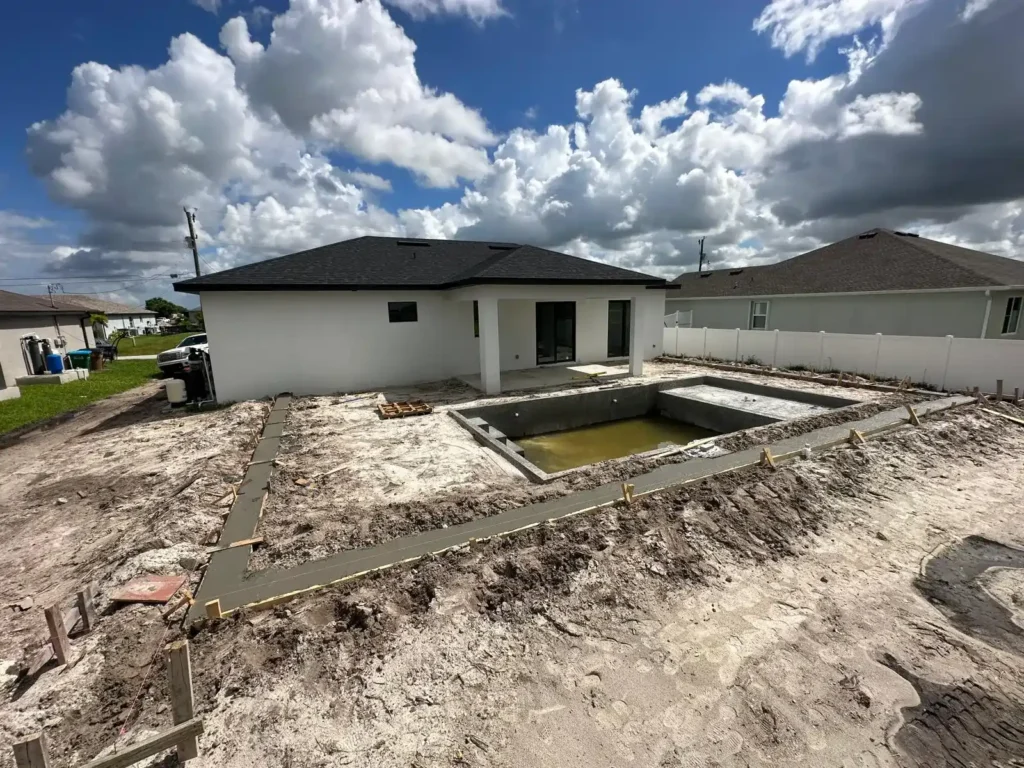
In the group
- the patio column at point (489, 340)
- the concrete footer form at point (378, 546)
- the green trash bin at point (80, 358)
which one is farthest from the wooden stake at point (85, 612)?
the green trash bin at point (80, 358)

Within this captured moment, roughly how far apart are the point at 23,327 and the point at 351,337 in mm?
12807

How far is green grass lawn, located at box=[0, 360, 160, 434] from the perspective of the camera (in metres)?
9.79

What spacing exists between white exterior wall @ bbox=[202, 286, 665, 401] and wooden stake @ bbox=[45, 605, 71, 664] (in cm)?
806

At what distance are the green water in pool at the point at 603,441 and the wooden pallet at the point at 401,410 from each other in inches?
83.6

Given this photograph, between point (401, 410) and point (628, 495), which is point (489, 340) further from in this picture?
point (628, 495)

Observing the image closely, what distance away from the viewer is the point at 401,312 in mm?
11305

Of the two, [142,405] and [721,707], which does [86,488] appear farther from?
Result: [721,707]

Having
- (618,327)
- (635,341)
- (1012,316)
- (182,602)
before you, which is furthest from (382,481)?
A: (1012,316)

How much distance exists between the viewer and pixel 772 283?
1861 cm

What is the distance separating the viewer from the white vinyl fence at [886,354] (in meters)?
9.12

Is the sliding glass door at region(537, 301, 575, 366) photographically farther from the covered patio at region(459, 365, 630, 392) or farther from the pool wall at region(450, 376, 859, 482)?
the pool wall at region(450, 376, 859, 482)

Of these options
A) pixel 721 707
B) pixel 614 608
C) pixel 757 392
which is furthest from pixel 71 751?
pixel 757 392

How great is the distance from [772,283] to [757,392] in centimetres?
1079

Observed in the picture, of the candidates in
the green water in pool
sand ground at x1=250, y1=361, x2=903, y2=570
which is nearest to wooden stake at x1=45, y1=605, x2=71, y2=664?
sand ground at x1=250, y1=361, x2=903, y2=570
